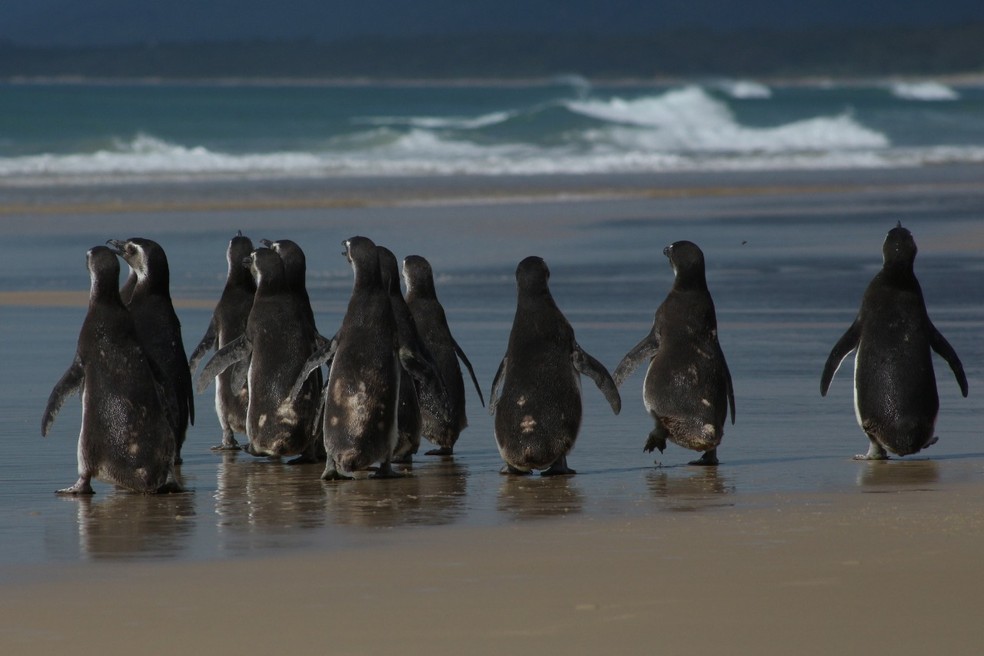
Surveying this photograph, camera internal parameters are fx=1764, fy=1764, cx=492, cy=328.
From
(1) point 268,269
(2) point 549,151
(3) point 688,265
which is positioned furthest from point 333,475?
(2) point 549,151

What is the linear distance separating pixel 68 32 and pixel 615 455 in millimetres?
158096

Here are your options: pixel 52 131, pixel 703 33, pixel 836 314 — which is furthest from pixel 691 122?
pixel 703 33

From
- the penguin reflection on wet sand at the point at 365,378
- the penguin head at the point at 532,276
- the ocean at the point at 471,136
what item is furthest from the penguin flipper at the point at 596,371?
the ocean at the point at 471,136

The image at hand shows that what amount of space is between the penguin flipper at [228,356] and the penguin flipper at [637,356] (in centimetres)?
169

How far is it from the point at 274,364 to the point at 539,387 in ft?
4.09

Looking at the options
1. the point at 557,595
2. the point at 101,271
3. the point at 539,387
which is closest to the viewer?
the point at 557,595

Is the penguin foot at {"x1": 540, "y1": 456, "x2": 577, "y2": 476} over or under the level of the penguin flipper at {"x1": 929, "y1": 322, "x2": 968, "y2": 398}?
under

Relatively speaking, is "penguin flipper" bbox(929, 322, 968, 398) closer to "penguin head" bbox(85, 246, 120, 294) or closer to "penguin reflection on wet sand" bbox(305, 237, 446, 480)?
"penguin reflection on wet sand" bbox(305, 237, 446, 480)

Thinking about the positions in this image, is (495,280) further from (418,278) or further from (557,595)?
(557,595)

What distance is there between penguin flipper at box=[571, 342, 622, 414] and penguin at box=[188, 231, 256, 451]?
62.7 inches

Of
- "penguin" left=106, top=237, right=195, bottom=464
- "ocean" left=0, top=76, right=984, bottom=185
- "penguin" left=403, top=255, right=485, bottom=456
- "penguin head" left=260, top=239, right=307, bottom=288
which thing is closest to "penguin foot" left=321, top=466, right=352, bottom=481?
"penguin" left=403, top=255, right=485, bottom=456

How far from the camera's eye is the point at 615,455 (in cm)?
788

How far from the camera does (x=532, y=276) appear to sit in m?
7.83

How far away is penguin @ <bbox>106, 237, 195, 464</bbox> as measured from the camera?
8.12m
